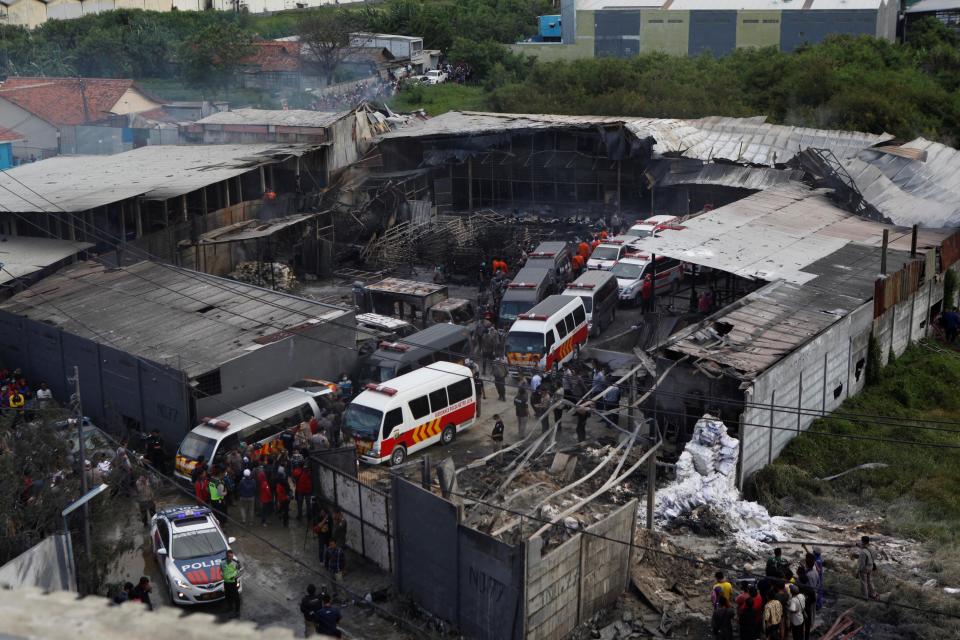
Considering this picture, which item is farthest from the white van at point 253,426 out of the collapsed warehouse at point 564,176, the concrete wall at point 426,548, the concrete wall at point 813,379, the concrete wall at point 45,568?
the collapsed warehouse at point 564,176

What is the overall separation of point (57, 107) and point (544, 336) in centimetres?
3542

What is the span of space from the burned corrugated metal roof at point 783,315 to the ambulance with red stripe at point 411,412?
416 centimetres

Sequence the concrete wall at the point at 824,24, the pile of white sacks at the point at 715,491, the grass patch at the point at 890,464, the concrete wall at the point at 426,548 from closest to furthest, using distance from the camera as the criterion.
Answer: the concrete wall at the point at 426,548 → the pile of white sacks at the point at 715,491 → the grass patch at the point at 890,464 → the concrete wall at the point at 824,24

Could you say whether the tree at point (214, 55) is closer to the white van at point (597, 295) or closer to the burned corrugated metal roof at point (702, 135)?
the burned corrugated metal roof at point (702, 135)

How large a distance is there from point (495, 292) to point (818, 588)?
46.9 feet

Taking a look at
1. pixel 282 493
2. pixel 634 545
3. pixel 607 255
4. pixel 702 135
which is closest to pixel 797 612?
pixel 634 545

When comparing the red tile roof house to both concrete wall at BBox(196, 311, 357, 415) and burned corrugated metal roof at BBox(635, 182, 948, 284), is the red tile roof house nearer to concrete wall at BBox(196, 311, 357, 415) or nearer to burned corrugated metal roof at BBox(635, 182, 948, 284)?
concrete wall at BBox(196, 311, 357, 415)

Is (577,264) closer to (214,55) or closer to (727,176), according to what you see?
(727,176)

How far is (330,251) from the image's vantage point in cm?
3166

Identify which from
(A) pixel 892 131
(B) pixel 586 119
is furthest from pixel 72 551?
(A) pixel 892 131

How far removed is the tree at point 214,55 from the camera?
5891 centimetres

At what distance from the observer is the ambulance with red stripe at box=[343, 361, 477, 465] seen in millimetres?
19500

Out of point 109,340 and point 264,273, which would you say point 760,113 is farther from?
point 109,340

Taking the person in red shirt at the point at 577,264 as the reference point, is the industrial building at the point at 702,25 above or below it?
above
